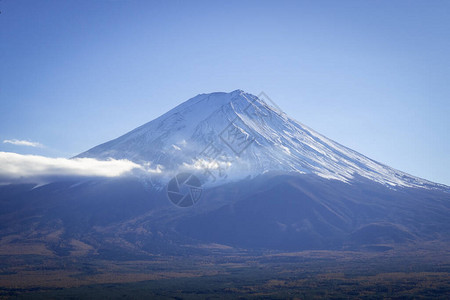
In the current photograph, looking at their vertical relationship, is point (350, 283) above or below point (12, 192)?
below

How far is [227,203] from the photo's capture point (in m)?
141

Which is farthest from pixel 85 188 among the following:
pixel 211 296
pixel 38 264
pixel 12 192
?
pixel 211 296

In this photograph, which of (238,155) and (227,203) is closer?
(227,203)

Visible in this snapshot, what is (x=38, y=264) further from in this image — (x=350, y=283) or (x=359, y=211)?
(x=359, y=211)

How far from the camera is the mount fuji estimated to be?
115312 millimetres

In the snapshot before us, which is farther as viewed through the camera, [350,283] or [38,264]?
[38,264]

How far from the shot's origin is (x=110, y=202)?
149 m

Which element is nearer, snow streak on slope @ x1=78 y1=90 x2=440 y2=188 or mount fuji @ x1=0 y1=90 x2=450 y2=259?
mount fuji @ x1=0 y1=90 x2=450 y2=259

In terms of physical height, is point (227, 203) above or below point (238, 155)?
below

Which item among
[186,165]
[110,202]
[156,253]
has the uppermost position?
[186,165]

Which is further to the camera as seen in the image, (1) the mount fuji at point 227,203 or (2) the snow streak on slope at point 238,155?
(2) the snow streak on slope at point 238,155

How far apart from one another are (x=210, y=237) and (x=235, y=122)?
83908 mm

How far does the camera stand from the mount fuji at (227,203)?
11531cm

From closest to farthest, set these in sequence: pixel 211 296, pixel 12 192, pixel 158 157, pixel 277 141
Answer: pixel 211 296
pixel 12 192
pixel 158 157
pixel 277 141
